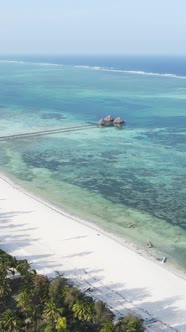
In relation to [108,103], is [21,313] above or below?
below

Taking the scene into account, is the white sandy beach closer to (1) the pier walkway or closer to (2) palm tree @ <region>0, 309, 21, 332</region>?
(2) palm tree @ <region>0, 309, 21, 332</region>

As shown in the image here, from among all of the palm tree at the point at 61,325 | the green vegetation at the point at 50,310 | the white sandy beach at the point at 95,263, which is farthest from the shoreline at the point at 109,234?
the palm tree at the point at 61,325

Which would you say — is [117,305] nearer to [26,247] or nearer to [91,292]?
[91,292]

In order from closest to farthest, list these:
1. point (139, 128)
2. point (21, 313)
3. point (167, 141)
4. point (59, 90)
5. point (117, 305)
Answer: point (21, 313)
point (117, 305)
point (167, 141)
point (139, 128)
point (59, 90)

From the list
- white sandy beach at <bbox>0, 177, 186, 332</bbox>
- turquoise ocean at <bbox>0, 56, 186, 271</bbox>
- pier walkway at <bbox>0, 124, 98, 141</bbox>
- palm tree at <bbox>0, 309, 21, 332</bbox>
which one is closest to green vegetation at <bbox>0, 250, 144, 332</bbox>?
palm tree at <bbox>0, 309, 21, 332</bbox>

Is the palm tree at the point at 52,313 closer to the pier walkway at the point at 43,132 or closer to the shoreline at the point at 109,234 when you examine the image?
the shoreline at the point at 109,234

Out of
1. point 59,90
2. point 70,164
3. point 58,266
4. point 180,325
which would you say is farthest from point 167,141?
point 59,90

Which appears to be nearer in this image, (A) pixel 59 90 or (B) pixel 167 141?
(B) pixel 167 141
